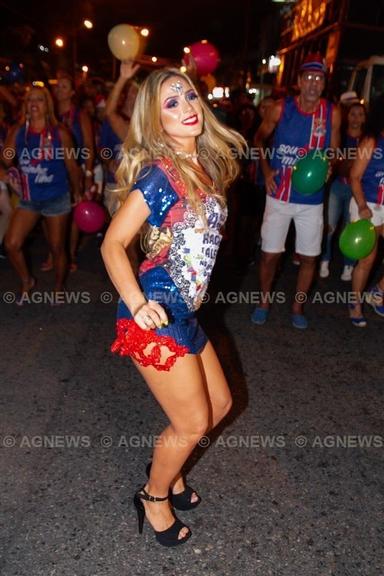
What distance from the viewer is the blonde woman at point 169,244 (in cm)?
175

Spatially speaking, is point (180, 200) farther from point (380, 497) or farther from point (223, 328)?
point (223, 328)

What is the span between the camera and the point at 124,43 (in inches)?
186

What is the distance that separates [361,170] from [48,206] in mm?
2841

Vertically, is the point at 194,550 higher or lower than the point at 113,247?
lower

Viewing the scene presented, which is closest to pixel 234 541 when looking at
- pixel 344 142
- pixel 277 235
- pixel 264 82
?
pixel 277 235

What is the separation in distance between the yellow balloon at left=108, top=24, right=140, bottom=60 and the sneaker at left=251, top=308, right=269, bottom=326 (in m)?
2.73

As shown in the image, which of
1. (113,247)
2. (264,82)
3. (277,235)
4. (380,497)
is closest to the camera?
(113,247)

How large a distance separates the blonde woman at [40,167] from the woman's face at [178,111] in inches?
110

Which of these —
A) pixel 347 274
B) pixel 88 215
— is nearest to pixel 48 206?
pixel 88 215

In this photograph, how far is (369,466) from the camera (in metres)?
2.79

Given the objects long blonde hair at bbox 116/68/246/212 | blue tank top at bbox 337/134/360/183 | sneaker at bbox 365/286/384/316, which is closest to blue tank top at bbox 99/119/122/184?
blue tank top at bbox 337/134/360/183

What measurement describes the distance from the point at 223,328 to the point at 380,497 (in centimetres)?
212

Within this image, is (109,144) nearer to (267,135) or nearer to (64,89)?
(64,89)

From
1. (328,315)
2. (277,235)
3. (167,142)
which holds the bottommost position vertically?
(328,315)
